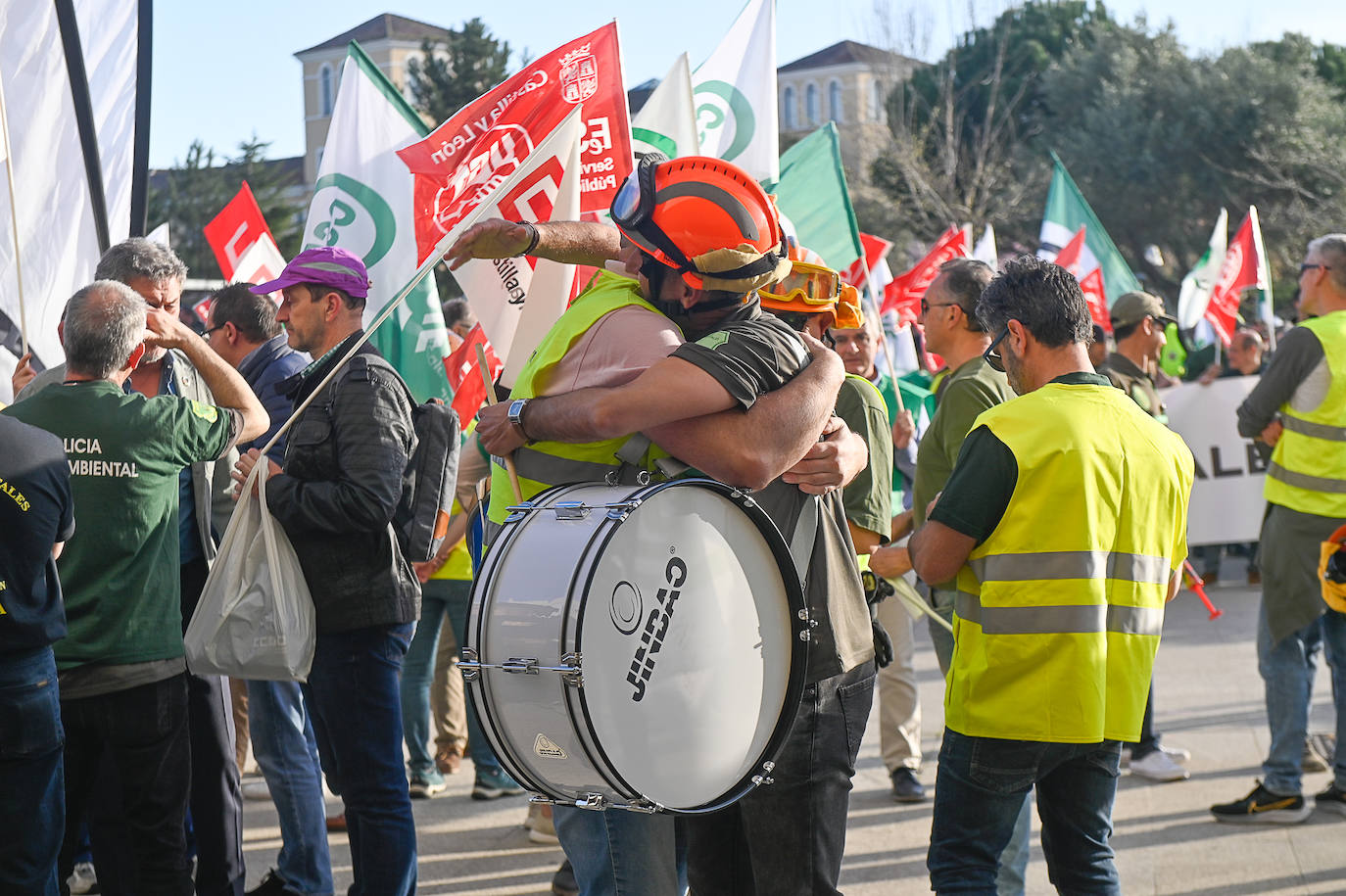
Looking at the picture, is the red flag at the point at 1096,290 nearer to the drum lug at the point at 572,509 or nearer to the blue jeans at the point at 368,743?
the blue jeans at the point at 368,743

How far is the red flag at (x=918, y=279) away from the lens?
1098 cm

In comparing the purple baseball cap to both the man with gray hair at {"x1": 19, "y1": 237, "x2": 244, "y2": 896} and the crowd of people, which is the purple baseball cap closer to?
the crowd of people

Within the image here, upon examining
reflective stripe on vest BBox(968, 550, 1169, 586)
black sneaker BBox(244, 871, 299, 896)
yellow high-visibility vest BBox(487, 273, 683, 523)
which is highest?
yellow high-visibility vest BBox(487, 273, 683, 523)

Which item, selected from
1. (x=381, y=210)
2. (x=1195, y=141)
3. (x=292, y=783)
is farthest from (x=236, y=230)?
(x=1195, y=141)

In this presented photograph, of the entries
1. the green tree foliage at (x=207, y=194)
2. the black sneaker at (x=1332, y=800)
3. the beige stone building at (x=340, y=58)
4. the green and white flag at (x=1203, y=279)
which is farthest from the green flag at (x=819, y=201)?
the beige stone building at (x=340, y=58)

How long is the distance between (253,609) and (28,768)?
0.71m

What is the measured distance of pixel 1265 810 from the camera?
19.4 feet

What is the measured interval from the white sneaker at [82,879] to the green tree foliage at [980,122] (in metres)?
31.4

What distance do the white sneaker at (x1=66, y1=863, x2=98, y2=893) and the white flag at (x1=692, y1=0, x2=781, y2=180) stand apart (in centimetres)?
439

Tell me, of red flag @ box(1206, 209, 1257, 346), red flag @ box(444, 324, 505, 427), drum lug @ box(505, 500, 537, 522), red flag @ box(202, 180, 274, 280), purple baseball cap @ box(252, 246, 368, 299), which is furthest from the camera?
red flag @ box(1206, 209, 1257, 346)

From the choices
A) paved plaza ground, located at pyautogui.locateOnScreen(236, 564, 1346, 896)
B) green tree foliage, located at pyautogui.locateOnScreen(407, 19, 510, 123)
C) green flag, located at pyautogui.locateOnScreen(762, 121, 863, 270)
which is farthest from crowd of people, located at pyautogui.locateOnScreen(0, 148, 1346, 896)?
green tree foliage, located at pyautogui.locateOnScreen(407, 19, 510, 123)

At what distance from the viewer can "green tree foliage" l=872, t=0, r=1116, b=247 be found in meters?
37.2

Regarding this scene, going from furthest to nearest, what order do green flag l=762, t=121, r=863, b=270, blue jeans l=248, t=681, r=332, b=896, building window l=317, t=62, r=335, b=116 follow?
1. building window l=317, t=62, r=335, b=116
2. green flag l=762, t=121, r=863, b=270
3. blue jeans l=248, t=681, r=332, b=896

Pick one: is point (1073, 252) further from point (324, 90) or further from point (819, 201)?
point (324, 90)
